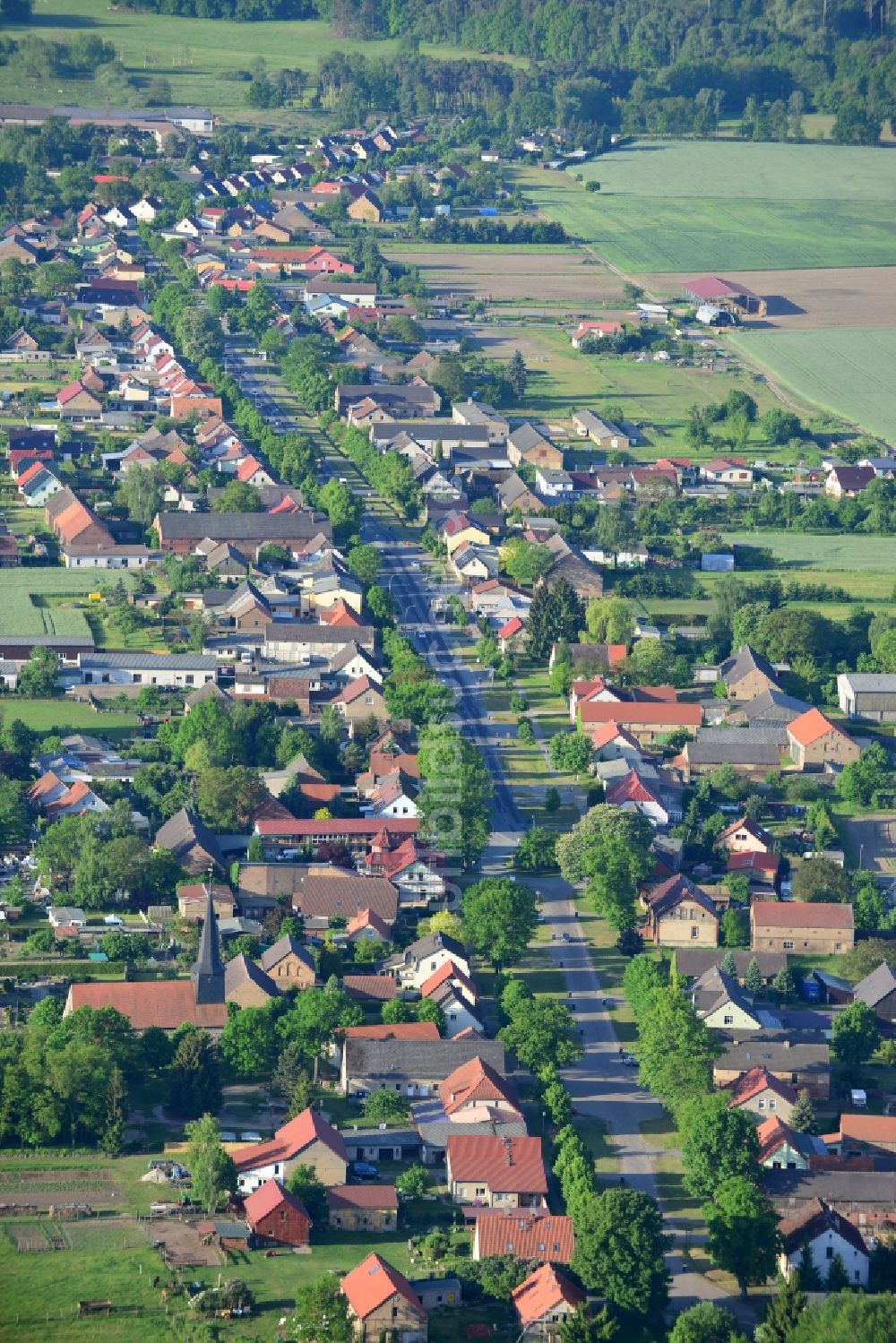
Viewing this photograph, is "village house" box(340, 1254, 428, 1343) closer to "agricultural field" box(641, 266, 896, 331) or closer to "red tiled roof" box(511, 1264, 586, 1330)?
"red tiled roof" box(511, 1264, 586, 1330)

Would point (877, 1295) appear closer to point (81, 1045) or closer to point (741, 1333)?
point (741, 1333)

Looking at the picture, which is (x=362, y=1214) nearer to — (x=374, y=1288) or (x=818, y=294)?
(x=374, y=1288)

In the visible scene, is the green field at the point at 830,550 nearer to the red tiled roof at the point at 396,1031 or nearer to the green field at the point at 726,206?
the red tiled roof at the point at 396,1031

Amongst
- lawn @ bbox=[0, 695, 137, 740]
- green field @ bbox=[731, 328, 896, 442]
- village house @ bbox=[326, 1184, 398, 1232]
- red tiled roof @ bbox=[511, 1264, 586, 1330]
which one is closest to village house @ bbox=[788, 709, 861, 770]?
lawn @ bbox=[0, 695, 137, 740]

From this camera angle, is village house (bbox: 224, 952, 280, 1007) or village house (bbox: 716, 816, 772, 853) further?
village house (bbox: 716, 816, 772, 853)

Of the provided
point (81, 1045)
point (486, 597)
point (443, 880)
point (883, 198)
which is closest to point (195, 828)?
point (443, 880)

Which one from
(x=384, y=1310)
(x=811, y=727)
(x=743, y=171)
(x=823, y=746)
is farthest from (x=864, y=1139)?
(x=743, y=171)
